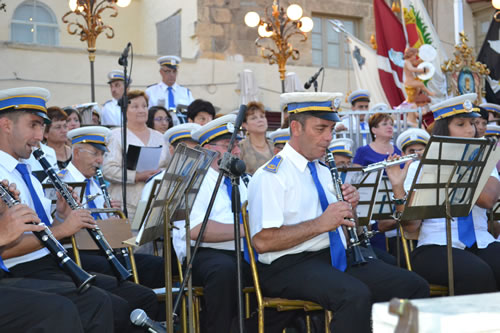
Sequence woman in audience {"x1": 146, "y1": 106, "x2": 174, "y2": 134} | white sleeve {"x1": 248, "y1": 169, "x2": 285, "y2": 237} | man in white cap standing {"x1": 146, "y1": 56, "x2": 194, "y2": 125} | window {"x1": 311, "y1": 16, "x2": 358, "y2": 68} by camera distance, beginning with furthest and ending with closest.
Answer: window {"x1": 311, "y1": 16, "x2": 358, "y2": 68}, man in white cap standing {"x1": 146, "y1": 56, "x2": 194, "y2": 125}, woman in audience {"x1": 146, "y1": 106, "x2": 174, "y2": 134}, white sleeve {"x1": 248, "y1": 169, "x2": 285, "y2": 237}

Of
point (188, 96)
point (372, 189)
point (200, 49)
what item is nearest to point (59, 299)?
point (372, 189)

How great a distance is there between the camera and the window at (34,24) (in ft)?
51.6

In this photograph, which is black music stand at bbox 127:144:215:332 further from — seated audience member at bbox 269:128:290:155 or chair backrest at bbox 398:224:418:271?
seated audience member at bbox 269:128:290:155

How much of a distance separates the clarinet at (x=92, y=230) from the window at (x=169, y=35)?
470 inches

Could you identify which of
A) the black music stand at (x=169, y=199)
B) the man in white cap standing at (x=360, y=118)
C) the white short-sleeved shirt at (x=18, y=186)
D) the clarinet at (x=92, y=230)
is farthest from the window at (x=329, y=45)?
the black music stand at (x=169, y=199)

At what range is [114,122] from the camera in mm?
9680

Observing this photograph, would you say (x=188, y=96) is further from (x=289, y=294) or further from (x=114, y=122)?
(x=289, y=294)

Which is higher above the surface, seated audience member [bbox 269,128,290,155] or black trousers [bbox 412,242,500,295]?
seated audience member [bbox 269,128,290,155]

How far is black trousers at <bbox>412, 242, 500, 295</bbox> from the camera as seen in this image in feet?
15.4

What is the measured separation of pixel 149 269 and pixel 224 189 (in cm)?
89

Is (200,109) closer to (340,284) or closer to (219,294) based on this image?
(219,294)

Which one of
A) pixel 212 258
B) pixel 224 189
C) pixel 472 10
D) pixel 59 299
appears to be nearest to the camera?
pixel 59 299

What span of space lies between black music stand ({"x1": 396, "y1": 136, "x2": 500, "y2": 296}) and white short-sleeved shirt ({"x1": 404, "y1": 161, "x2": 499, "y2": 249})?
0.64 meters

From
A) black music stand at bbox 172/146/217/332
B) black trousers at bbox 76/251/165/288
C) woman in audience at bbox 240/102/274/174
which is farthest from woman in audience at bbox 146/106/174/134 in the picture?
black music stand at bbox 172/146/217/332
